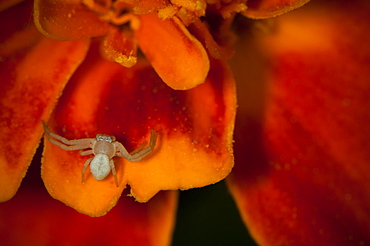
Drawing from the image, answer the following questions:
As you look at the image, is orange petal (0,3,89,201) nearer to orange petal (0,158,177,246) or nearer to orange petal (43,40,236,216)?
orange petal (43,40,236,216)

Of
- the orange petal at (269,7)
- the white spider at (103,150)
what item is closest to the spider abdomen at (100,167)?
the white spider at (103,150)

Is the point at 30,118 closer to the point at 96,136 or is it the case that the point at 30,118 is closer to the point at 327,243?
the point at 96,136

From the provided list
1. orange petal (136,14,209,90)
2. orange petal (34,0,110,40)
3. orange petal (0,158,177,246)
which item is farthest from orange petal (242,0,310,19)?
orange petal (0,158,177,246)

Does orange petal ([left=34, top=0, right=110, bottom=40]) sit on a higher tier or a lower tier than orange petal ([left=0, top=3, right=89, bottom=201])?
higher

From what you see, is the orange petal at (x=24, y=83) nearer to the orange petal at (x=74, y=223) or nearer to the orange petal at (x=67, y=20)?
the orange petal at (x=67, y=20)

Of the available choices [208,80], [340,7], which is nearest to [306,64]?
[340,7]

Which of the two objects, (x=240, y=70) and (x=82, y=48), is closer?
(x=82, y=48)

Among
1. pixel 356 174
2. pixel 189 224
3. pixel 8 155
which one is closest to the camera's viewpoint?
pixel 8 155
